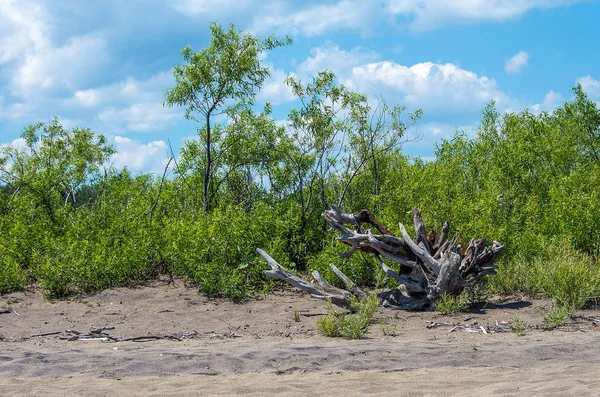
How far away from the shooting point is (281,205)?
579 inches

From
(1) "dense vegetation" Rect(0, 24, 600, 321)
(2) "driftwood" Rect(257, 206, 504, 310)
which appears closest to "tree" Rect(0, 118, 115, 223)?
(1) "dense vegetation" Rect(0, 24, 600, 321)

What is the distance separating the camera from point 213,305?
11352 millimetres

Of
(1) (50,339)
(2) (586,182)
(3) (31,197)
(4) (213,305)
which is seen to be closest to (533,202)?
(2) (586,182)

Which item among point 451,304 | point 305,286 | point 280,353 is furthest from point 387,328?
point 280,353

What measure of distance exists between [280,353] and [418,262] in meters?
3.64

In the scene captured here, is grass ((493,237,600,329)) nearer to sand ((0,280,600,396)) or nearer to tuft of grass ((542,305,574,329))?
tuft of grass ((542,305,574,329))

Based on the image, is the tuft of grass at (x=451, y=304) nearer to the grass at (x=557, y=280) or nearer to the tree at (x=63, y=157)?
the grass at (x=557, y=280)

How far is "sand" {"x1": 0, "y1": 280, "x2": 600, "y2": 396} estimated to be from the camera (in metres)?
6.38

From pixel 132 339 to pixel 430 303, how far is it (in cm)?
433

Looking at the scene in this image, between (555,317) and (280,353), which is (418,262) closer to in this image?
(555,317)

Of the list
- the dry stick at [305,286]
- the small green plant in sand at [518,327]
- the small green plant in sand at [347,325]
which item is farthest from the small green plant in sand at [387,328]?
the small green plant in sand at [518,327]

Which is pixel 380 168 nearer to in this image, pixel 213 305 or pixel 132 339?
pixel 213 305

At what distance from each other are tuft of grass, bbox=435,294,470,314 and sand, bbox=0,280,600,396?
0.20m

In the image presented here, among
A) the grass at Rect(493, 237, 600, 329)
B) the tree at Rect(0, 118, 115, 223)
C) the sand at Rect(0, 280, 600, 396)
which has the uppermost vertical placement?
the tree at Rect(0, 118, 115, 223)
